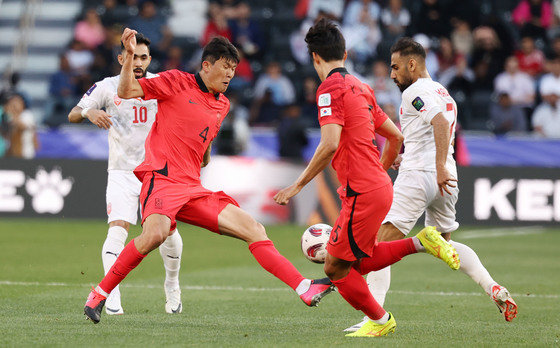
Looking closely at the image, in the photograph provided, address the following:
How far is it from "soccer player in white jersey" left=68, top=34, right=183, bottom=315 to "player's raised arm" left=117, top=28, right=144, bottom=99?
4.42 ft

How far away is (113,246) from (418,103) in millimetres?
2788

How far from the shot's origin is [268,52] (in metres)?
22.0

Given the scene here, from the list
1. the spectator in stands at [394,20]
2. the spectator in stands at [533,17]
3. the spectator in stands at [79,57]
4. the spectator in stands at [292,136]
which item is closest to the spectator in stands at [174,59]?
the spectator in stands at [79,57]

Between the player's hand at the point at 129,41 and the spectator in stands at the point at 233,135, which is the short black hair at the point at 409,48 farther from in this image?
the spectator in stands at the point at 233,135

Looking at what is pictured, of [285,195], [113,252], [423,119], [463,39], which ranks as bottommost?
[113,252]

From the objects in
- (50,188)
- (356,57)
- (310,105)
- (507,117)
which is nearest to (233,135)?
(310,105)

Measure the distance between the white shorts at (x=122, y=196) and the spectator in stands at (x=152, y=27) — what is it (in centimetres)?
1338

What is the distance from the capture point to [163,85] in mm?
7203

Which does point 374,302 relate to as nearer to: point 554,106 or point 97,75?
point 554,106

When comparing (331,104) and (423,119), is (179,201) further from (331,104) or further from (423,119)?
(423,119)

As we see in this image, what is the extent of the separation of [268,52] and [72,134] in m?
5.37

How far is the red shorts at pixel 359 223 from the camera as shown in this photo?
6.65m

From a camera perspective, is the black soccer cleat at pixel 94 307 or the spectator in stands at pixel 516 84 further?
the spectator in stands at pixel 516 84

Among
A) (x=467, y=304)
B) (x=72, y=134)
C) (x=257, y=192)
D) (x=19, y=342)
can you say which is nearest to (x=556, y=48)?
(x=257, y=192)
